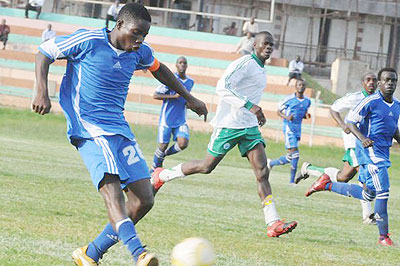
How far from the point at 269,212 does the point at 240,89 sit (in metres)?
1.79

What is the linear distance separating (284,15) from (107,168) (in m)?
49.1

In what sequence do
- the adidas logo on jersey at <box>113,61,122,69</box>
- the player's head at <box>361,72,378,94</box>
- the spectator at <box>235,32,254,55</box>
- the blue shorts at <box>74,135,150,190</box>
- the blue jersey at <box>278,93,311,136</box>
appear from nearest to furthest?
the blue shorts at <box>74,135,150,190</box>, the adidas logo on jersey at <box>113,61,122,69</box>, the player's head at <box>361,72,378,94</box>, the blue jersey at <box>278,93,311,136</box>, the spectator at <box>235,32,254,55</box>

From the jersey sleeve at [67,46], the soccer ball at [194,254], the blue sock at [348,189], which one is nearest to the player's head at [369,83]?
the blue sock at [348,189]

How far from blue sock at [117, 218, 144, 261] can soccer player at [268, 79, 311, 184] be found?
13888mm

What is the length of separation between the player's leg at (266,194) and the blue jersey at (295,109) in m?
9.89

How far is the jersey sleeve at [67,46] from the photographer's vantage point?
6887mm

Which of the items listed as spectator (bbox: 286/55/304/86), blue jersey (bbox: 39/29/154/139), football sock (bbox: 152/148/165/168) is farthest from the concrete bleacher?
blue jersey (bbox: 39/29/154/139)

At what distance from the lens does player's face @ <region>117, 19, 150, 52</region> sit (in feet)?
22.1

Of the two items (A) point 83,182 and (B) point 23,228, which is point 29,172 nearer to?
(A) point 83,182

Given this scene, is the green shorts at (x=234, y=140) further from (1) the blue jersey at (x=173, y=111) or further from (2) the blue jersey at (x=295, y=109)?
(2) the blue jersey at (x=295, y=109)

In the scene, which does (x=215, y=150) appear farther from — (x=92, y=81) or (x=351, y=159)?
(x=92, y=81)

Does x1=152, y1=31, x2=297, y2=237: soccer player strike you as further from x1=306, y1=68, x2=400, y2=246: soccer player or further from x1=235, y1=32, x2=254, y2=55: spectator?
x1=235, y1=32, x2=254, y2=55: spectator

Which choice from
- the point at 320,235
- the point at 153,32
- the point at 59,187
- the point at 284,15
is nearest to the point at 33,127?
the point at 153,32

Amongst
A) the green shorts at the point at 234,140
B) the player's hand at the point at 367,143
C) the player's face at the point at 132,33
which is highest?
the player's face at the point at 132,33
